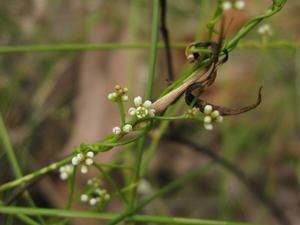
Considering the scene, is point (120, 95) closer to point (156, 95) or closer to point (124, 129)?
point (124, 129)

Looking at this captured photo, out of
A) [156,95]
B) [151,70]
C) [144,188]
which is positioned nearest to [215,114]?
[151,70]

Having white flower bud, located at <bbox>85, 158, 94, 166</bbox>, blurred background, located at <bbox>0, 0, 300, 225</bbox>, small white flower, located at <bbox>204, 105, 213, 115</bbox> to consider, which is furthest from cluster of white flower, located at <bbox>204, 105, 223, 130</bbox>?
blurred background, located at <bbox>0, 0, 300, 225</bbox>

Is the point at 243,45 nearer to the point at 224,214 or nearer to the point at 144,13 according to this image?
the point at 224,214

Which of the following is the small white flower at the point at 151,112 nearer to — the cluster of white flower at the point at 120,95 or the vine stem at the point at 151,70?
the cluster of white flower at the point at 120,95

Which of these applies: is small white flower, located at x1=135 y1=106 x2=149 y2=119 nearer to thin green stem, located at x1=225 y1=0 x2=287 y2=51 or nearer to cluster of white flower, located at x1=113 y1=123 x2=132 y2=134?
cluster of white flower, located at x1=113 y1=123 x2=132 y2=134

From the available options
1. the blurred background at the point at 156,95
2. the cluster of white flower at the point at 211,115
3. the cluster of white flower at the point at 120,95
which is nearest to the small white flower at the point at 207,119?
the cluster of white flower at the point at 211,115

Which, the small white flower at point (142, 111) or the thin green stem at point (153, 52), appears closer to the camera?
the small white flower at point (142, 111)

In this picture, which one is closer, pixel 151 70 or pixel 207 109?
pixel 207 109
